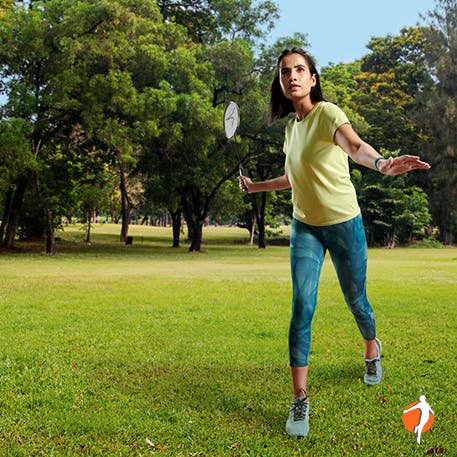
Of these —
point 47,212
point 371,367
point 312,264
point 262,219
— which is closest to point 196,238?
point 262,219

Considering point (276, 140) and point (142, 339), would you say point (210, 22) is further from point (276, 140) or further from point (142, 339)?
point (142, 339)

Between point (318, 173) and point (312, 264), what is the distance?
58cm

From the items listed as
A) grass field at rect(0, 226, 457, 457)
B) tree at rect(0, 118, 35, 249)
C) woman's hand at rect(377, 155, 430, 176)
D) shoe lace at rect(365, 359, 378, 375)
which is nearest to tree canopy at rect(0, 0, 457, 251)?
tree at rect(0, 118, 35, 249)

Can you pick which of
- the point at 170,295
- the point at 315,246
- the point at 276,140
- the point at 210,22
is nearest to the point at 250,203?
the point at 276,140

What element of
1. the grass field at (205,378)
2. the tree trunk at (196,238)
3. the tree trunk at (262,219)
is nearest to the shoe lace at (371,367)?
the grass field at (205,378)

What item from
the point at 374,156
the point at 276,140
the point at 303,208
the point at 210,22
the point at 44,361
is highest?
the point at 210,22

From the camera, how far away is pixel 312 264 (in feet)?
11.9

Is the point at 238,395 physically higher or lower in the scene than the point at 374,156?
lower

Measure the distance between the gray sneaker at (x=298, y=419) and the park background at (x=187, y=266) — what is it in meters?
0.08

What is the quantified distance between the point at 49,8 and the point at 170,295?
1538cm

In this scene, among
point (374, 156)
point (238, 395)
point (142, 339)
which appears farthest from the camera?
point (142, 339)

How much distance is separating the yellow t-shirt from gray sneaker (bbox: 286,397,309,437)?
1.11 metres

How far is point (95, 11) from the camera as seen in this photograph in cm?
2073

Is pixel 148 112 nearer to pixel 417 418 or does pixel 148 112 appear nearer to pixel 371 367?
pixel 371 367
